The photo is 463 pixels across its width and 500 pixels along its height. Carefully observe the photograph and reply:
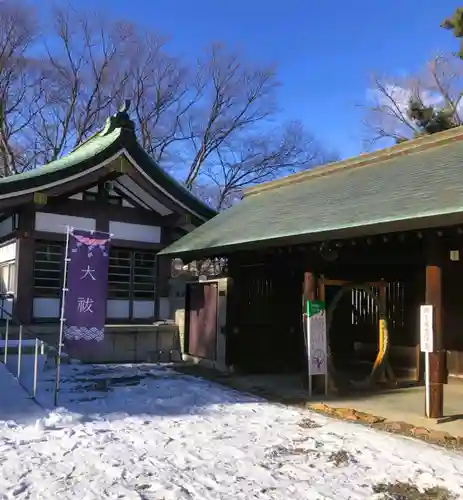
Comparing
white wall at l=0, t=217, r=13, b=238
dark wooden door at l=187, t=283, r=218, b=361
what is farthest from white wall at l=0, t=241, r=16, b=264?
dark wooden door at l=187, t=283, r=218, b=361

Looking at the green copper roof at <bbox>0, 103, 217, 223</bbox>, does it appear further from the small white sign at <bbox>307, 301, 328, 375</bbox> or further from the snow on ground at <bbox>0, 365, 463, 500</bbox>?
the small white sign at <bbox>307, 301, 328, 375</bbox>

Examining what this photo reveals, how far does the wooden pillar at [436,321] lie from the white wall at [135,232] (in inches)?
374

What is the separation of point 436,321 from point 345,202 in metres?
2.93

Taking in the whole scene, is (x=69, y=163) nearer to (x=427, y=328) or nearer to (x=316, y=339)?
(x=316, y=339)

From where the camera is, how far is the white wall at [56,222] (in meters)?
14.3

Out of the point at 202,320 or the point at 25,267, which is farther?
the point at 25,267

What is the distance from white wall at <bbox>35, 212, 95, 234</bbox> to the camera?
14273 mm

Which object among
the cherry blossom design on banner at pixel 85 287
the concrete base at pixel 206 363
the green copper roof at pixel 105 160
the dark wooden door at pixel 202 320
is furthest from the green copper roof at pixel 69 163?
the concrete base at pixel 206 363

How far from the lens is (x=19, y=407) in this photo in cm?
788

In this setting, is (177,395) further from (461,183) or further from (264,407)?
(461,183)

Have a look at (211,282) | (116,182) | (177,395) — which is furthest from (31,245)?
(177,395)

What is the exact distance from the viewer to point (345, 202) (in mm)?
9812

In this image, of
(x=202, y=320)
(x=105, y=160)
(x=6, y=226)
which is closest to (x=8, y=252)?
(x=6, y=226)

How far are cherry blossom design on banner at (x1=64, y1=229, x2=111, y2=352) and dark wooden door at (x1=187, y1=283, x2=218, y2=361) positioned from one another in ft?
14.0
